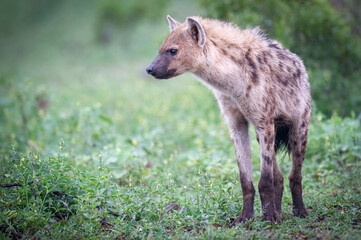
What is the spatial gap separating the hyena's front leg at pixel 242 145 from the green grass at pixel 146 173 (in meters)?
0.17

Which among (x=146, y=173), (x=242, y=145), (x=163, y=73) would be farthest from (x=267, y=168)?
(x=146, y=173)

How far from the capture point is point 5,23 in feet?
82.9

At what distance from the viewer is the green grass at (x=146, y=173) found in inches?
143

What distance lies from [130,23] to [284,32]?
49.0 ft

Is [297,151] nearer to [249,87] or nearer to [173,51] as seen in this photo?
[249,87]

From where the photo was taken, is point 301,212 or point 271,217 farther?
point 301,212

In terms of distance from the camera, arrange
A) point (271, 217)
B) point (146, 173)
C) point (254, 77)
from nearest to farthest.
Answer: point (271, 217), point (254, 77), point (146, 173)

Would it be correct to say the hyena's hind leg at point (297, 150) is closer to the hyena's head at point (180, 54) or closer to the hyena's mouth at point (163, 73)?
the hyena's head at point (180, 54)

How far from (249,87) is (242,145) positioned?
59cm

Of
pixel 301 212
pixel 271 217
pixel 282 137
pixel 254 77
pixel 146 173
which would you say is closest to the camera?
pixel 271 217

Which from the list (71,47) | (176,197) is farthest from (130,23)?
(176,197)

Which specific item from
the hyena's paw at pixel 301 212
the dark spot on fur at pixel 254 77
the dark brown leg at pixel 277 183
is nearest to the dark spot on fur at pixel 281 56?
the dark spot on fur at pixel 254 77

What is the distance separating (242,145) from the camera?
429 centimetres

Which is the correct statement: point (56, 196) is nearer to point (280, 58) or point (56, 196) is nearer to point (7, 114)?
point (280, 58)
